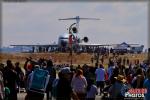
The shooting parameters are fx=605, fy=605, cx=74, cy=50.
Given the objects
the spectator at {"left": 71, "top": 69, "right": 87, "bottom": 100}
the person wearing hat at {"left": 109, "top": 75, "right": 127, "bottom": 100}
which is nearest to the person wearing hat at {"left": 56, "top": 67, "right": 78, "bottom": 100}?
the person wearing hat at {"left": 109, "top": 75, "right": 127, "bottom": 100}

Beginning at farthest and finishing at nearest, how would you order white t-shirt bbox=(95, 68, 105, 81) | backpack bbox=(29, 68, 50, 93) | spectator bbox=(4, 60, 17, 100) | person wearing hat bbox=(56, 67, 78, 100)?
white t-shirt bbox=(95, 68, 105, 81), spectator bbox=(4, 60, 17, 100), backpack bbox=(29, 68, 50, 93), person wearing hat bbox=(56, 67, 78, 100)

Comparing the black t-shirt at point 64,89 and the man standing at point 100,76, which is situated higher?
the black t-shirt at point 64,89

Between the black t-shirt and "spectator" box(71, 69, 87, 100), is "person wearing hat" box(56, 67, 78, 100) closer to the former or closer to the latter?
the black t-shirt

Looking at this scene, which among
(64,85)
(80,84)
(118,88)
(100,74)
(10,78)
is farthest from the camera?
(100,74)

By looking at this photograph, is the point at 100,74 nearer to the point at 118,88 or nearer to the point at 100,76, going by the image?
the point at 100,76

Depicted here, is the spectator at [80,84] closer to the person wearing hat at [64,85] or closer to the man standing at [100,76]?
the person wearing hat at [64,85]

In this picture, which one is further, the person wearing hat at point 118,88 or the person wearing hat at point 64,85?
the person wearing hat at point 118,88

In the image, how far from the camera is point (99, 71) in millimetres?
25328

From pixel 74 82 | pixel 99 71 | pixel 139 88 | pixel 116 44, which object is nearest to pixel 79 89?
pixel 74 82

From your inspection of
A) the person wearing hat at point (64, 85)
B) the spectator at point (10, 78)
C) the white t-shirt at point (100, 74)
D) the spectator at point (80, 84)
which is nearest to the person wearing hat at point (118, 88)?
the spectator at point (80, 84)

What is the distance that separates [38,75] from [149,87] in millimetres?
2728

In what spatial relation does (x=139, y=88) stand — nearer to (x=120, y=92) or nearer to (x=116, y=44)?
(x=120, y=92)

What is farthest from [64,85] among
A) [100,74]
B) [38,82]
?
[100,74]

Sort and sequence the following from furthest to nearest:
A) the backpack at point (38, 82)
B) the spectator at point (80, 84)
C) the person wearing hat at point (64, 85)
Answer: the spectator at point (80, 84)
the backpack at point (38, 82)
the person wearing hat at point (64, 85)
